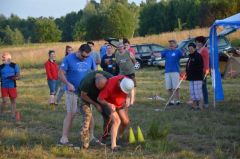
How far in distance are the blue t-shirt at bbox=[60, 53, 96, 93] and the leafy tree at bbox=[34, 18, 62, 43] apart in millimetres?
64744

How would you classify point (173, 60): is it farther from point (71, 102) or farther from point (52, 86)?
point (71, 102)

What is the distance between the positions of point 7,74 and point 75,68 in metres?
3.64

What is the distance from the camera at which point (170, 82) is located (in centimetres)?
1323

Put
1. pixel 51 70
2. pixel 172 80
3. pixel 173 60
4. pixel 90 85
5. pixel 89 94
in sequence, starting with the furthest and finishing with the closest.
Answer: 1. pixel 51 70
2. pixel 172 80
3. pixel 173 60
4. pixel 89 94
5. pixel 90 85

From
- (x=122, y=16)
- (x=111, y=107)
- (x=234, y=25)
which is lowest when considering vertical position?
(x=111, y=107)

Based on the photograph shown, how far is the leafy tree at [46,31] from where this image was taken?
7225 cm

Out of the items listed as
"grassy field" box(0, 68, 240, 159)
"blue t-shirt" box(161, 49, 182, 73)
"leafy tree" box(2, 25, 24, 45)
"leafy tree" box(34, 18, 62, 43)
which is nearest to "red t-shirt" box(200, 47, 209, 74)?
"blue t-shirt" box(161, 49, 182, 73)

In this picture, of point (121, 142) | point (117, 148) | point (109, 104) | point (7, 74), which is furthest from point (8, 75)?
point (109, 104)

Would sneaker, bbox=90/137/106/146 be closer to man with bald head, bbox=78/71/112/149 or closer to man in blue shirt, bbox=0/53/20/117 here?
man with bald head, bbox=78/71/112/149

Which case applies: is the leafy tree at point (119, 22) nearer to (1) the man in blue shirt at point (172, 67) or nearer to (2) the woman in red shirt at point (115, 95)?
(1) the man in blue shirt at point (172, 67)

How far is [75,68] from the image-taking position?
8211 millimetres

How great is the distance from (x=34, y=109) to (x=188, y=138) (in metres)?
5.81

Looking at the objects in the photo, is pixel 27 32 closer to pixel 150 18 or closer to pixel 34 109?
pixel 150 18

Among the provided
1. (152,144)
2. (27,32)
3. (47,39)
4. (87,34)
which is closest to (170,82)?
(152,144)
